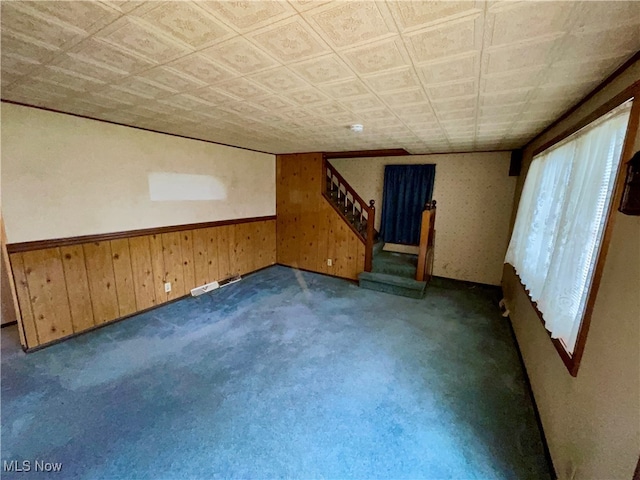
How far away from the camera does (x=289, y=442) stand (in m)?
1.66

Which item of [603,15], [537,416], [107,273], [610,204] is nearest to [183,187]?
[107,273]

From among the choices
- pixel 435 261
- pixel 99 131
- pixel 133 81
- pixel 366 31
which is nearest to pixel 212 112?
pixel 133 81

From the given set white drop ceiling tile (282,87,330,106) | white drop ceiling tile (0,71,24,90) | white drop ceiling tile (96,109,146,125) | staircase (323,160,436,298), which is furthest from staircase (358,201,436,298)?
white drop ceiling tile (0,71,24,90)

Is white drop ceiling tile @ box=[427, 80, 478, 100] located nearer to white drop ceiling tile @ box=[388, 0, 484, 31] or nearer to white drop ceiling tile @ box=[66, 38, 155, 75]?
white drop ceiling tile @ box=[388, 0, 484, 31]

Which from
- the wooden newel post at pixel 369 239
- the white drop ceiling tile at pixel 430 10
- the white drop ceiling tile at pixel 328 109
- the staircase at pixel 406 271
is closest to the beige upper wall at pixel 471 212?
the staircase at pixel 406 271

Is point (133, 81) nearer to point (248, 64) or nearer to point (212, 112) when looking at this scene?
point (212, 112)

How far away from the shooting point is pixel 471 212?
4.53 m

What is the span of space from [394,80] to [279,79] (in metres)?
0.72

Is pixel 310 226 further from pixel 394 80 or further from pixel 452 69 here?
pixel 452 69

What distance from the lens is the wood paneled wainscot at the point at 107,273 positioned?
8.17 ft

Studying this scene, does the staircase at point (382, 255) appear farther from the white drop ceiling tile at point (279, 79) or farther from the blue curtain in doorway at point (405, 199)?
the white drop ceiling tile at point (279, 79)

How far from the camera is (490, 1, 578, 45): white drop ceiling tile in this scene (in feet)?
3.05

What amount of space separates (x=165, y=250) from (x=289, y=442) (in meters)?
2.91

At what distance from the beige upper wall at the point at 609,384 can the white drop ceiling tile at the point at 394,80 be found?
1.03 metres
